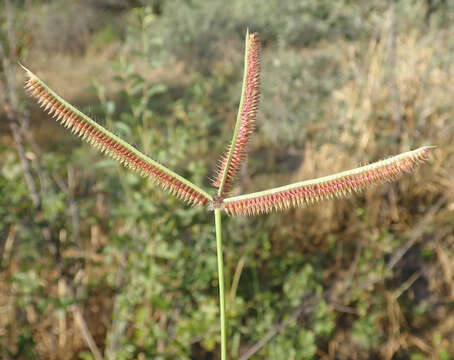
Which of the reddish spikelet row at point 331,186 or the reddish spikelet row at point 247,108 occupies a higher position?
the reddish spikelet row at point 247,108

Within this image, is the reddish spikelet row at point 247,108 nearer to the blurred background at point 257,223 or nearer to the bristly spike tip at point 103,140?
the bristly spike tip at point 103,140

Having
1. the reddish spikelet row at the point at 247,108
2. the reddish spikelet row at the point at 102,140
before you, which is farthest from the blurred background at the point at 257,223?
the reddish spikelet row at the point at 247,108

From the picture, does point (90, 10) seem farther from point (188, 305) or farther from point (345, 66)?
point (188, 305)

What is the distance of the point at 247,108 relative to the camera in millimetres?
638

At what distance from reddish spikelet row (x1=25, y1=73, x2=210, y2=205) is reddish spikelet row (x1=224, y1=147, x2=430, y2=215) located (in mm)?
71

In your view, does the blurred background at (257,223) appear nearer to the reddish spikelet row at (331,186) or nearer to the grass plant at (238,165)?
the grass plant at (238,165)

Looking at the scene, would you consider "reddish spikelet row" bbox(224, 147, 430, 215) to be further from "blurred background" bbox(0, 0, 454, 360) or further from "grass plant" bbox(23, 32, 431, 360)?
"blurred background" bbox(0, 0, 454, 360)

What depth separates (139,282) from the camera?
1773 mm

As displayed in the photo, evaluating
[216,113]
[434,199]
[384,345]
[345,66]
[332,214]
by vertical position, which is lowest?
[384,345]

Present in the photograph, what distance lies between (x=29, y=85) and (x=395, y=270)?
2.90m

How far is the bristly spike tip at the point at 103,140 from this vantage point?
55 centimetres

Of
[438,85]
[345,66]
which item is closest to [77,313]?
[438,85]

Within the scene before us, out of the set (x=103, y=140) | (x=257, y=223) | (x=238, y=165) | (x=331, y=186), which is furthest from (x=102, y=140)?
(x=257, y=223)

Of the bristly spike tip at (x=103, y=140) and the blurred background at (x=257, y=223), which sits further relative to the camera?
the blurred background at (x=257, y=223)
